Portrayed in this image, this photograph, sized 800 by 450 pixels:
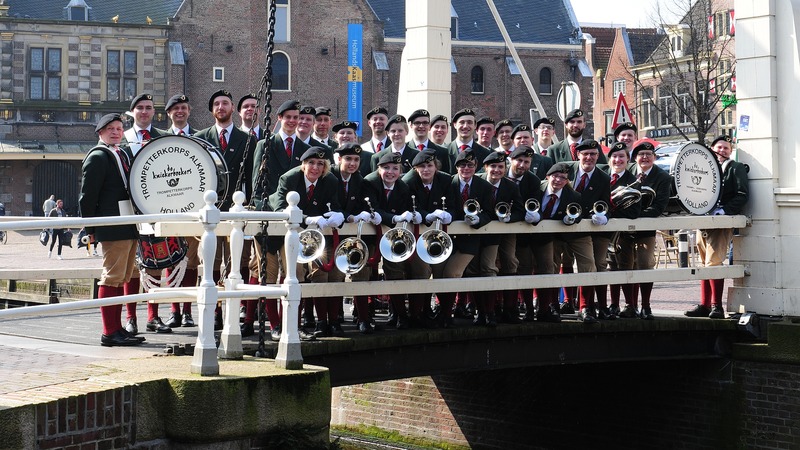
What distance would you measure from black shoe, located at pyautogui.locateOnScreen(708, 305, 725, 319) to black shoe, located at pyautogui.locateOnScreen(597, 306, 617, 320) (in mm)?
1484

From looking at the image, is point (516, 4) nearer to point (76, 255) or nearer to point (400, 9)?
point (400, 9)

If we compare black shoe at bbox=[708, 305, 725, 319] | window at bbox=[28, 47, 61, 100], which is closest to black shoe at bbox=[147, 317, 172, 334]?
black shoe at bbox=[708, 305, 725, 319]

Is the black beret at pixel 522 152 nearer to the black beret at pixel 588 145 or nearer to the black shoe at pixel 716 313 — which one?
the black beret at pixel 588 145

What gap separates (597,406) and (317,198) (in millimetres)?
5227

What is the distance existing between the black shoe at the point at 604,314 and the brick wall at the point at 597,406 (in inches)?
52.6

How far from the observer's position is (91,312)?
12250 millimetres

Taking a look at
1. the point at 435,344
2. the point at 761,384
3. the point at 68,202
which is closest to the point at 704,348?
the point at 761,384

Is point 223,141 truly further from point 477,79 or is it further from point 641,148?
point 477,79

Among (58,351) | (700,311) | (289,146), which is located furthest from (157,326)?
(700,311)

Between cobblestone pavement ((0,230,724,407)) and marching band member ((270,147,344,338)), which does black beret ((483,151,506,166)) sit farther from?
cobblestone pavement ((0,230,724,407))

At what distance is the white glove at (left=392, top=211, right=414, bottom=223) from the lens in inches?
381

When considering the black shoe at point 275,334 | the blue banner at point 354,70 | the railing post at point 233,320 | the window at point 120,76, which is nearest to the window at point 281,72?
the blue banner at point 354,70

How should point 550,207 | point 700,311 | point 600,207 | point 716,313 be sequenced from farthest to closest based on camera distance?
1. point 700,311
2. point 716,313
3. point 600,207
4. point 550,207

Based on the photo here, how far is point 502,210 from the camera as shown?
10.6 meters
